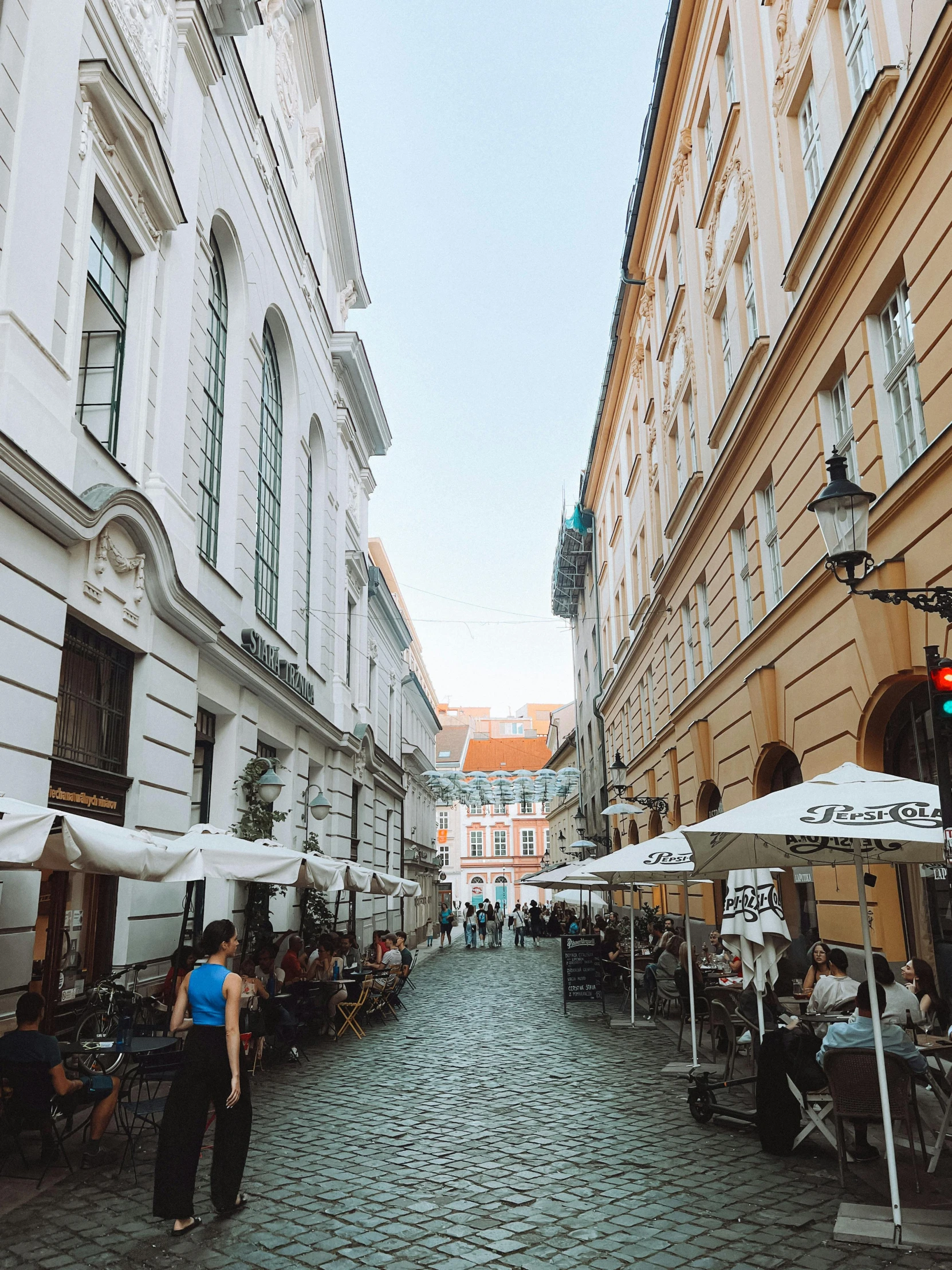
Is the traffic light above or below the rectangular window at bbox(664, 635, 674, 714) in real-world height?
below

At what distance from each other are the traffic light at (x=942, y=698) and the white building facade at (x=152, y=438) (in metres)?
7.03

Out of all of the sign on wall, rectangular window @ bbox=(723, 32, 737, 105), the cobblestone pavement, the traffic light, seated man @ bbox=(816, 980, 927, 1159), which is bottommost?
the cobblestone pavement

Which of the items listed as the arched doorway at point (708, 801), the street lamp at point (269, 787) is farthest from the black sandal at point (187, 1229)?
the arched doorway at point (708, 801)

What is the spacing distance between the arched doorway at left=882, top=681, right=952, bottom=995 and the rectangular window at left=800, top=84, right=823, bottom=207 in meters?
7.07

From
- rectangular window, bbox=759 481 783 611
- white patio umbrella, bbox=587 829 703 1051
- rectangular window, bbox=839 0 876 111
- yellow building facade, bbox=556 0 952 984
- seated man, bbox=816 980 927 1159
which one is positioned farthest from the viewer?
rectangular window, bbox=759 481 783 611

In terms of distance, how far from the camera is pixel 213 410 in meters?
16.3

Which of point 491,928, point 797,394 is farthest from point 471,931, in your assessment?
point 797,394

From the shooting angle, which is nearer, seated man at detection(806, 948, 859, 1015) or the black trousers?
the black trousers

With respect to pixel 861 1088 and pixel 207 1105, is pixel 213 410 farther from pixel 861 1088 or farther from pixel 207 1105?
pixel 861 1088

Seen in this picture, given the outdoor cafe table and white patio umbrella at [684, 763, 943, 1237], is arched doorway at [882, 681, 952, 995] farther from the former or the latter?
the outdoor cafe table

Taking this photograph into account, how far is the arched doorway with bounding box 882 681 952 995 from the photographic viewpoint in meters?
9.49

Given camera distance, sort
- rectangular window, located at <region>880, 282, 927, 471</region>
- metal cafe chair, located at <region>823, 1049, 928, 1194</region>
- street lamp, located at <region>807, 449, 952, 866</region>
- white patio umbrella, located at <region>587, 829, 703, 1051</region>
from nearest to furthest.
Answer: metal cafe chair, located at <region>823, 1049, 928, 1194</region>, street lamp, located at <region>807, 449, 952, 866</region>, rectangular window, located at <region>880, 282, 927, 471</region>, white patio umbrella, located at <region>587, 829, 703, 1051</region>

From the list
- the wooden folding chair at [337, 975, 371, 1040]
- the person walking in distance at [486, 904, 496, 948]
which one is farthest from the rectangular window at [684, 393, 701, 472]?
the person walking in distance at [486, 904, 496, 948]

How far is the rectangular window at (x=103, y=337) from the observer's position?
37.2 ft
